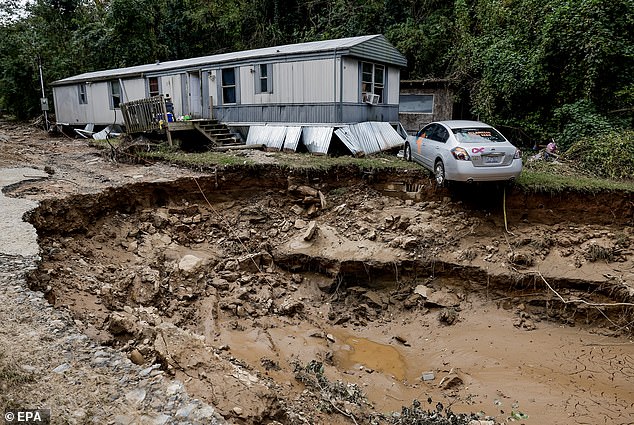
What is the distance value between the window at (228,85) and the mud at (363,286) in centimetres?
659

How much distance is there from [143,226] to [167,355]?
6428 mm

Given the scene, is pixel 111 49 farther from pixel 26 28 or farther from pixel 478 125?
pixel 478 125

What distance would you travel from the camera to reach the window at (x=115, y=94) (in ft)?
74.6

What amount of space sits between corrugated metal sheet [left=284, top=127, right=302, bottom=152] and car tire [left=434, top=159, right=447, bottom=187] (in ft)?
19.5

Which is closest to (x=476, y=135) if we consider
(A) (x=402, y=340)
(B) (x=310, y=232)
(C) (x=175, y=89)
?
(B) (x=310, y=232)

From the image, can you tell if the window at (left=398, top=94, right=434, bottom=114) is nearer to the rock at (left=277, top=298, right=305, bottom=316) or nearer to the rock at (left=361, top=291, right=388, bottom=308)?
the rock at (left=361, top=291, right=388, bottom=308)

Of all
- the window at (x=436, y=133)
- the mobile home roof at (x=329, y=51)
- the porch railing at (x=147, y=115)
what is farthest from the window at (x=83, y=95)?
the window at (x=436, y=133)

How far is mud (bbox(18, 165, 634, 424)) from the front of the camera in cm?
700

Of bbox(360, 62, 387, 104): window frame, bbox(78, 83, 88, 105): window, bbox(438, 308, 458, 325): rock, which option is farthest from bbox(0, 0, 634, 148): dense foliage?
bbox(438, 308, 458, 325): rock

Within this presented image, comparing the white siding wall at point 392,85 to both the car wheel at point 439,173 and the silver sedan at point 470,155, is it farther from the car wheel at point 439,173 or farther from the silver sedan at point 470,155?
the car wheel at point 439,173

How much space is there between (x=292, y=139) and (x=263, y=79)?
289cm

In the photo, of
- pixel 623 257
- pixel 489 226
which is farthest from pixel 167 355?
pixel 623 257

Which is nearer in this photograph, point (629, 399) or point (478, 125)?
point (629, 399)

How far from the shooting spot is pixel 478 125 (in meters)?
11.6
